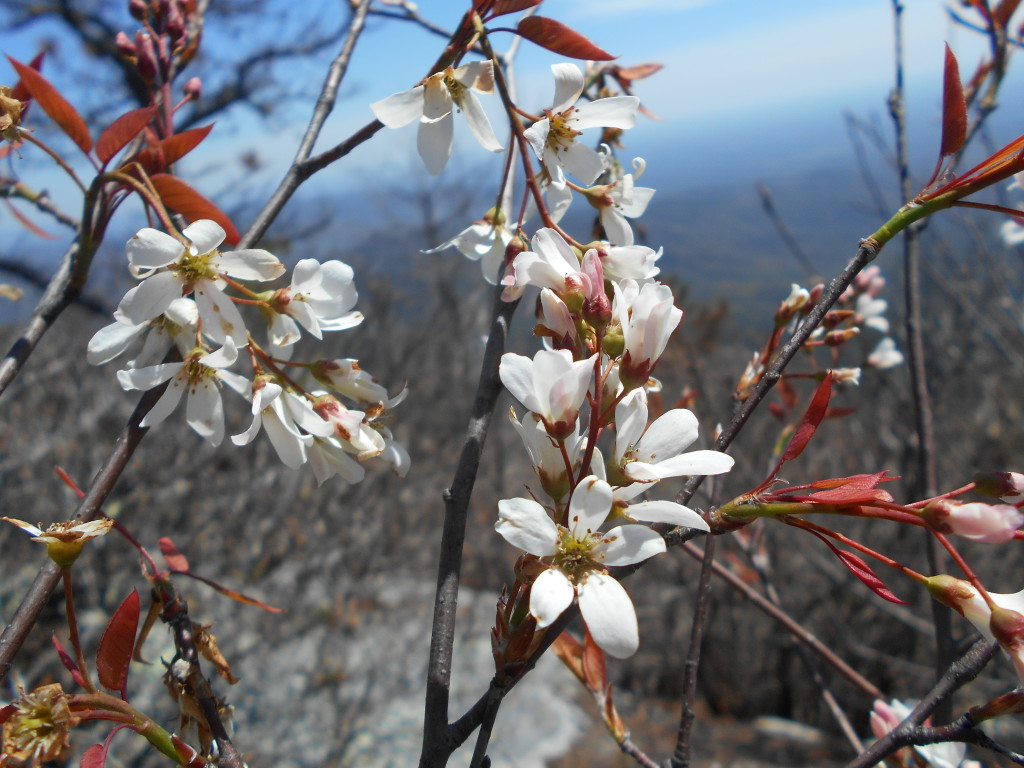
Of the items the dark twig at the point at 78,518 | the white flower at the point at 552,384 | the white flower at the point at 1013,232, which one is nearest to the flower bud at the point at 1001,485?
the white flower at the point at 552,384

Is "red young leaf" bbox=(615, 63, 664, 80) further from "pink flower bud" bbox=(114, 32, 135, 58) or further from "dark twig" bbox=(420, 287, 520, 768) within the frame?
"pink flower bud" bbox=(114, 32, 135, 58)

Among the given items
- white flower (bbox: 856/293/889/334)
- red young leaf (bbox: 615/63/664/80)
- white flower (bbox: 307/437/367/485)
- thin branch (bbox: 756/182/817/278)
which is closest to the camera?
white flower (bbox: 307/437/367/485)

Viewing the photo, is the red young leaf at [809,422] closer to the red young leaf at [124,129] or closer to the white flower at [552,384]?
the white flower at [552,384]

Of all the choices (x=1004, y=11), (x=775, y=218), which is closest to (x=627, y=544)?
(x=1004, y=11)

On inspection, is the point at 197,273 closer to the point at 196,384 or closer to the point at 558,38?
the point at 196,384

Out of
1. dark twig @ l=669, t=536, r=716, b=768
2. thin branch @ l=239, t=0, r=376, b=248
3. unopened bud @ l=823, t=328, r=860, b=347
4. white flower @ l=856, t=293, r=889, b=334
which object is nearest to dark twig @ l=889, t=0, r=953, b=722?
white flower @ l=856, t=293, r=889, b=334

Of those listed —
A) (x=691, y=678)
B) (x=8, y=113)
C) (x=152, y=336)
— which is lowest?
(x=691, y=678)
